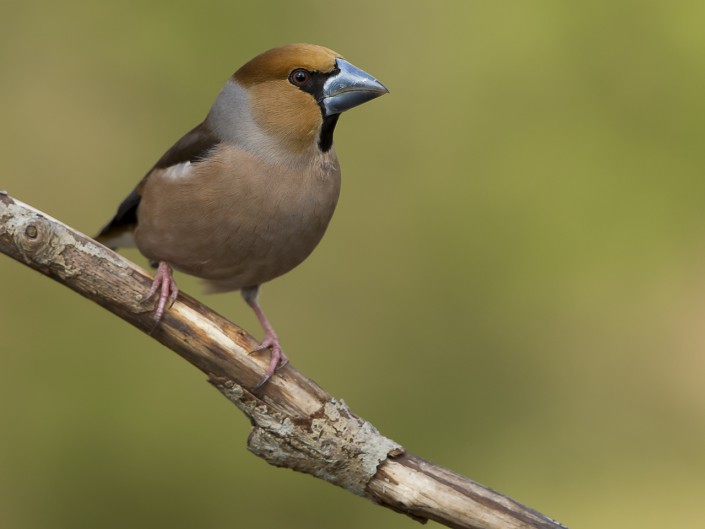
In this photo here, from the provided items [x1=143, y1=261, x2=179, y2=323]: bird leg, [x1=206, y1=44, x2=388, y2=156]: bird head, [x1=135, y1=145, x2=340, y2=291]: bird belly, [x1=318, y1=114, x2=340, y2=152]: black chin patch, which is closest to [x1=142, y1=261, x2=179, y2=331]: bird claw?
[x1=143, y1=261, x2=179, y2=323]: bird leg

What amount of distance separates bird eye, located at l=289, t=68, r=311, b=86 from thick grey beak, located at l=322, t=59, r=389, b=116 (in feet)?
0.25

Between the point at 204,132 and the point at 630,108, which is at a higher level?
the point at 630,108

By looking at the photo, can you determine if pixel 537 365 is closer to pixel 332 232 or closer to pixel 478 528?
pixel 332 232

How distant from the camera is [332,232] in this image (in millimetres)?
5770

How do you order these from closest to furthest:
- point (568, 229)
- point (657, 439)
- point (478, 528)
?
point (478, 528)
point (657, 439)
point (568, 229)

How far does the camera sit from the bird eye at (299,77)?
3.90 meters

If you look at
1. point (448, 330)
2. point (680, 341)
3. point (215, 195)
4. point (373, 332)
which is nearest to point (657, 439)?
point (680, 341)

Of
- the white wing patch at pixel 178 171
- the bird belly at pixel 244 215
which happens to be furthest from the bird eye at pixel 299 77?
the white wing patch at pixel 178 171

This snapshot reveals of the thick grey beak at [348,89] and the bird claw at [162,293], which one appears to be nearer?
the bird claw at [162,293]

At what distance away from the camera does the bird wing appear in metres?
3.99

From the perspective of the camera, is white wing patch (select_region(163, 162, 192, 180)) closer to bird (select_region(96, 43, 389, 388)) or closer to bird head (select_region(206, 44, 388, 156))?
bird (select_region(96, 43, 389, 388))

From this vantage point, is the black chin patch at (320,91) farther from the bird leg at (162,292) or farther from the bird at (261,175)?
the bird leg at (162,292)

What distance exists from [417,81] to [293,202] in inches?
93.7

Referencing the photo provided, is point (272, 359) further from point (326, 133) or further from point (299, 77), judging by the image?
point (299, 77)
